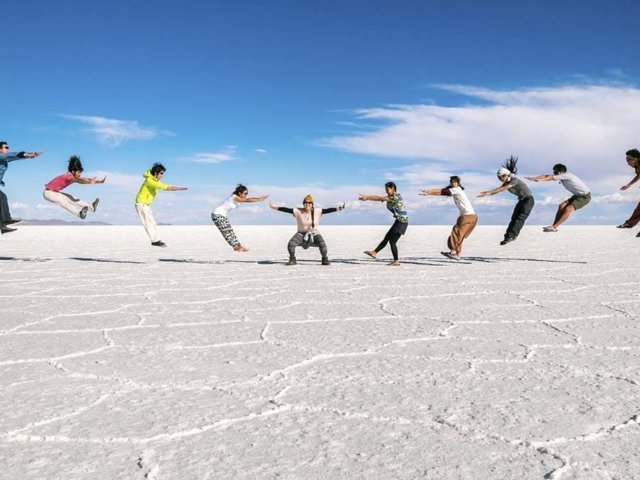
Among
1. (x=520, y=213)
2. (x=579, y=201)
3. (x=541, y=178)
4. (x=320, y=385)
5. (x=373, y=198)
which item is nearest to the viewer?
(x=320, y=385)

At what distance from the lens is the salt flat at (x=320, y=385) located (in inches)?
63.7

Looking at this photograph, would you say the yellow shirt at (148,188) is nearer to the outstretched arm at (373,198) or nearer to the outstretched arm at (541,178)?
the outstretched arm at (373,198)

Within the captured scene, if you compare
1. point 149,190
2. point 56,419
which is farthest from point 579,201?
point 56,419

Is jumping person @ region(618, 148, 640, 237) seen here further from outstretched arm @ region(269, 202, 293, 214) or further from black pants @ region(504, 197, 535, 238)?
outstretched arm @ region(269, 202, 293, 214)

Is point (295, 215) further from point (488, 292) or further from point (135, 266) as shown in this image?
point (488, 292)

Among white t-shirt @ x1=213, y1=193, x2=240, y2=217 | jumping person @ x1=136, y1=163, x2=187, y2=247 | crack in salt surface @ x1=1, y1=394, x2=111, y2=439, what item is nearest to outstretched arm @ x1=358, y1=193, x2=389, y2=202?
white t-shirt @ x1=213, y1=193, x2=240, y2=217

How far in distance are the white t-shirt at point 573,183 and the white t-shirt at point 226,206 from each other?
450cm

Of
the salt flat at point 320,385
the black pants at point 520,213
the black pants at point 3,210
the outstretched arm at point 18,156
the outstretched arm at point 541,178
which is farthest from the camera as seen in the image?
the black pants at point 520,213

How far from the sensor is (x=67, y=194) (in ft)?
27.2

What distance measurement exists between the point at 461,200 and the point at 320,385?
21.4 ft

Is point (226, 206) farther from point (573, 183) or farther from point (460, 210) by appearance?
point (573, 183)

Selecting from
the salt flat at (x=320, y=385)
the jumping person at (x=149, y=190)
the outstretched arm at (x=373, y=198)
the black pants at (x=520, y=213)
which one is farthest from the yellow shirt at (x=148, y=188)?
the black pants at (x=520, y=213)

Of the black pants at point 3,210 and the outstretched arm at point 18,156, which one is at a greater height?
the outstretched arm at point 18,156

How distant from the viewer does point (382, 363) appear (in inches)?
105
